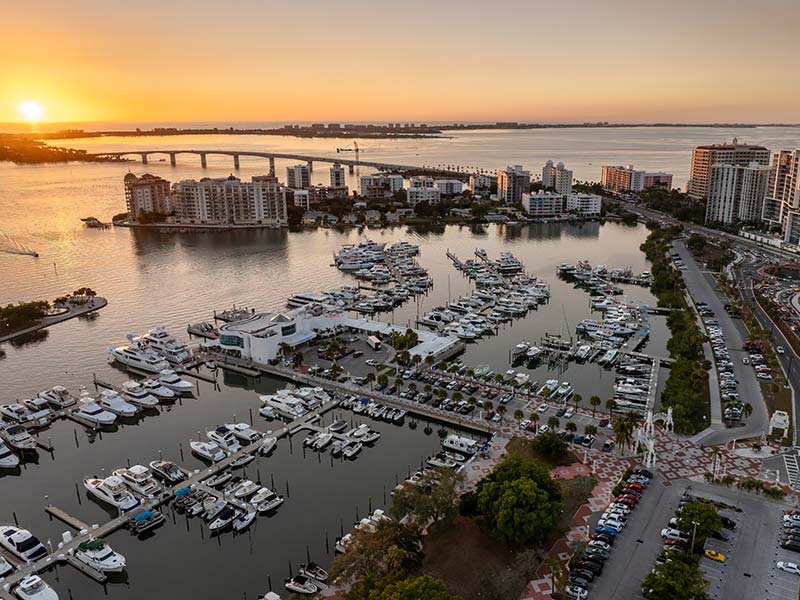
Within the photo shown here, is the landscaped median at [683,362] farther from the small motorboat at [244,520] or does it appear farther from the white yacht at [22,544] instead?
the white yacht at [22,544]

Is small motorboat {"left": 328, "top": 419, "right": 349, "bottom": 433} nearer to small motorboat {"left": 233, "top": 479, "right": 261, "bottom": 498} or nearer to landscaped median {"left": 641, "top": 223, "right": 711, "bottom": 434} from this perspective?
small motorboat {"left": 233, "top": 479, "right": 261, "bottom": 498}

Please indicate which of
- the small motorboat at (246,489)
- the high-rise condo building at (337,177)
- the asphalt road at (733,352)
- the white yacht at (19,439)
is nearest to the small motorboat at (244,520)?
the small motorboat at (246,489)

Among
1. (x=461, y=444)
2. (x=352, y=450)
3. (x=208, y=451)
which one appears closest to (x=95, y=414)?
(x=208, y=451)

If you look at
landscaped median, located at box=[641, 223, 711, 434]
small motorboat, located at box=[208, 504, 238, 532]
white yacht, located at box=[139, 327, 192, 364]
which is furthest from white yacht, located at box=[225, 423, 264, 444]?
landscaped median, located at box=[641, 223, 711, 434]

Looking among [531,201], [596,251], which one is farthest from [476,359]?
[531,201]

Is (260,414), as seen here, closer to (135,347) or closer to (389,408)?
(389,408)

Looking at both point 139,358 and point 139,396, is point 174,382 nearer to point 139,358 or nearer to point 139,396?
point 139,396
